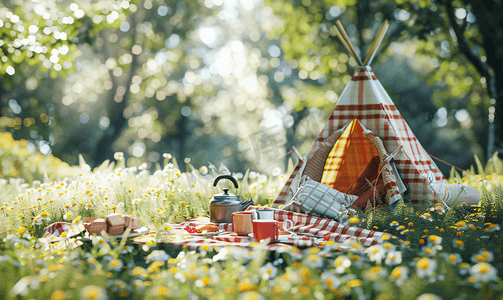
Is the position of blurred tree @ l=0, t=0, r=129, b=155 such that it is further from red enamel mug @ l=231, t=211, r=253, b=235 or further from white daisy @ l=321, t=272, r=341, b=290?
white daisy @ l=321, t=272, r=341, b=290

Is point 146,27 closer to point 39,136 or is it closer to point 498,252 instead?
point 39,136

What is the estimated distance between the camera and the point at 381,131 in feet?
15.5

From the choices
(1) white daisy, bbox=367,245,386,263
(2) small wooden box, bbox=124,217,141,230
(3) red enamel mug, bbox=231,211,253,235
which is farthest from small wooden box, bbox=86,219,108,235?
(1) white daisy, bbox=367,245,386,263

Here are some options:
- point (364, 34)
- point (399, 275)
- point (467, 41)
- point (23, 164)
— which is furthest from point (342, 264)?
point (364, 34)

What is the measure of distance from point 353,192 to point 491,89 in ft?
15.0

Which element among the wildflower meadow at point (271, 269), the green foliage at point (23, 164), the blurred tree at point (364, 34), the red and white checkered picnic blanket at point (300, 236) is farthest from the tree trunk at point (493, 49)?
the green foliage at point (23, 164)

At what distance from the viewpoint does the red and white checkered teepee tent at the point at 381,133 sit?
438 centimetres

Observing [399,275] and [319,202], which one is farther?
[319,202]

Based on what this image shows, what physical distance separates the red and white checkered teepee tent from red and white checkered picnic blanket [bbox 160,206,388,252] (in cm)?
80

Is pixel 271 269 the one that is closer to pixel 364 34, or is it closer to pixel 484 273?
pixel 484 273

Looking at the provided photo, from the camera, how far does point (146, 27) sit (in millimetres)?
13406

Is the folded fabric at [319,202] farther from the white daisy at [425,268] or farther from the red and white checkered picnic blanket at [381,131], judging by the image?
the white daisy at [425,268]

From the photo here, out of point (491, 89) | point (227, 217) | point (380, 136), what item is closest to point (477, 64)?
point (491, 89)

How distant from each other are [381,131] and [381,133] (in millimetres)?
25
